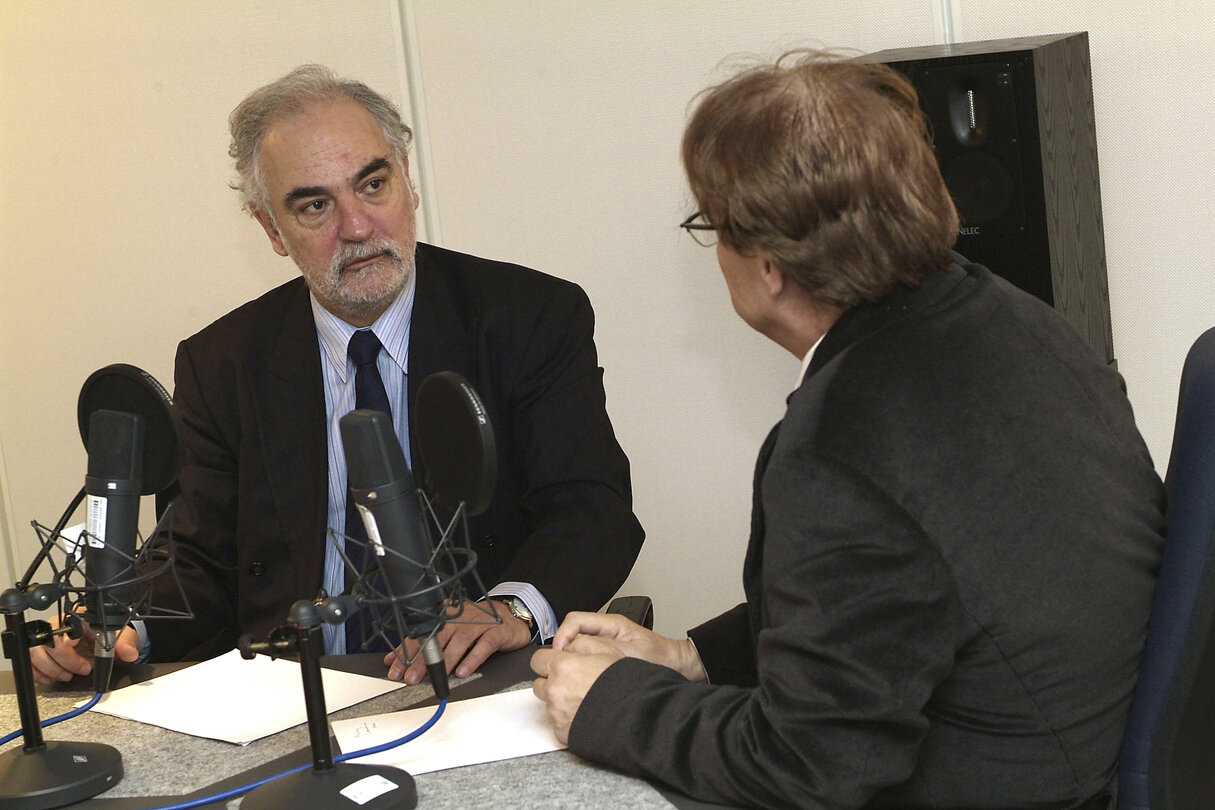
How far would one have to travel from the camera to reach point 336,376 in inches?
94.3

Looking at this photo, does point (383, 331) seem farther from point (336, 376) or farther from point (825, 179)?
point (825, 179)

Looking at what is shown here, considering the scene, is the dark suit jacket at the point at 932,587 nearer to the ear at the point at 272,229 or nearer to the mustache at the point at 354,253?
the mustache at the point at 354,253

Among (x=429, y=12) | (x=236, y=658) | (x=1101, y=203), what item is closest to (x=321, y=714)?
(x=236, y=658)

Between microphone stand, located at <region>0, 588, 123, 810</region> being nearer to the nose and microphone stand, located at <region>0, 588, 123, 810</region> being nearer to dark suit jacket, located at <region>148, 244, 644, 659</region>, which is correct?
dark suit jacket, located at <region>148, 244, 644, 659</region>

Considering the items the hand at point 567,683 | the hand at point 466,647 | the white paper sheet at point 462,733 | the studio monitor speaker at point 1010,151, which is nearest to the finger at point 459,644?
the hand at point 466,647

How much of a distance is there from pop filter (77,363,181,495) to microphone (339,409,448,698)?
9.9 inches

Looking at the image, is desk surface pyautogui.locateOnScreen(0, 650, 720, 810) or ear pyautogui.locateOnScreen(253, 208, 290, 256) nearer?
desk surface pyautogui.locateOnScreen(0, 650, 720, 810)

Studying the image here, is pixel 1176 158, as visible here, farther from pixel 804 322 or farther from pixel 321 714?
pixel 321 714

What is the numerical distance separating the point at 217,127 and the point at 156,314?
0.63m

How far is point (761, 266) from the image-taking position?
133 cm

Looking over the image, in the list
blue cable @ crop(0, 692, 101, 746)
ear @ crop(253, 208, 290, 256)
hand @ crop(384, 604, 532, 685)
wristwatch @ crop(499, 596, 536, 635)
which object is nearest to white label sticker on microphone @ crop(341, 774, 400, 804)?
hand @ crop(384, 604, 532, 685)

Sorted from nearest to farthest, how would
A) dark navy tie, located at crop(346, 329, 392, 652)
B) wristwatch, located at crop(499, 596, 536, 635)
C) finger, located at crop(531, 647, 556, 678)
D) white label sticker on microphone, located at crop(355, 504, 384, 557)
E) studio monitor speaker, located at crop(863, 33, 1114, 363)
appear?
white label sticker on microphone, located at crop(355, 504, 384, 557)
finger, located at crop(531, 647, 556, 678)
wristwatch, located at crop(499, 596, 536, 635)
dark navy tie, located at crop(346, 329, 392, 652)
studio monitor speaker, located at crop(863, 33, 1114, 363)

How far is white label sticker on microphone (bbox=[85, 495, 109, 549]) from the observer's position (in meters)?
1.38

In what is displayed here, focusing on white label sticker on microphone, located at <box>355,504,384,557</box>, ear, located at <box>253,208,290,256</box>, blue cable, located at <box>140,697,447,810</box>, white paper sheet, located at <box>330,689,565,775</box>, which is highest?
ear, located at <box>253,208,290,256</box>
